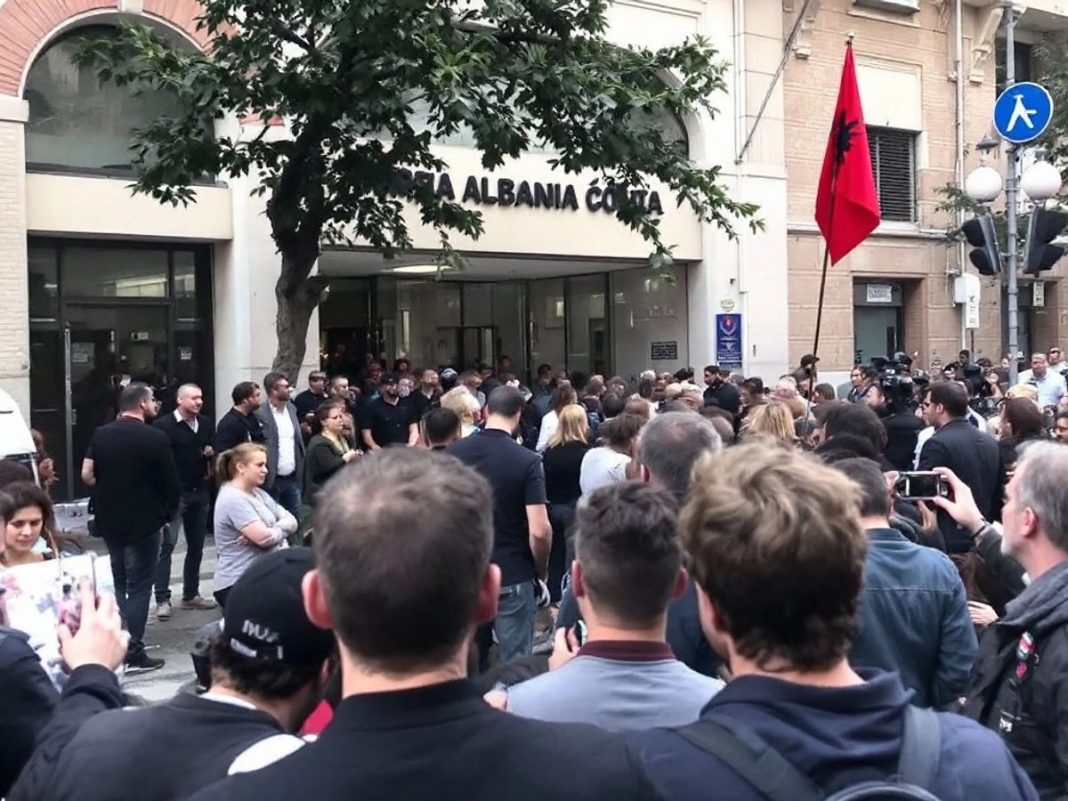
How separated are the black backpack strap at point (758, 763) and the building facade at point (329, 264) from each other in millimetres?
11004

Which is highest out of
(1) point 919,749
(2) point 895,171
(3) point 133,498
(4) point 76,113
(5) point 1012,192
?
(2) point 895,171

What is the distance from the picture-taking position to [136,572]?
8133 millimetres

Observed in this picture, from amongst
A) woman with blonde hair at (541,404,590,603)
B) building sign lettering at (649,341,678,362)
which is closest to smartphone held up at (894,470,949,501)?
woman with blonde hair at (541,404,590,603)

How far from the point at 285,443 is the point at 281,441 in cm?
4

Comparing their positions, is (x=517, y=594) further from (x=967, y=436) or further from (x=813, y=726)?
(x=813, y=726)

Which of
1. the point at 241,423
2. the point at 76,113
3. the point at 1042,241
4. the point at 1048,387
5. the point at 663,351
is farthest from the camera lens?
the point at 663,351

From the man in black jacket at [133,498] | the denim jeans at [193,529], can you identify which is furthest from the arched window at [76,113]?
the man in black jacket at [133,498]

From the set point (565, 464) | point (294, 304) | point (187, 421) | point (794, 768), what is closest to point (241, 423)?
point (187, 421)

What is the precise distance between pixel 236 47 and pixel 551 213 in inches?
298

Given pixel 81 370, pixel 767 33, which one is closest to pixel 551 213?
pixel 767 33

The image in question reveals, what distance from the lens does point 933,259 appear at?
71.7 feet

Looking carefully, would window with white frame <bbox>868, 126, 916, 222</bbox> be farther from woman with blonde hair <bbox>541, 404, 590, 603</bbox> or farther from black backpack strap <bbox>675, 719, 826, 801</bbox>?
black backpack strap <bbox>675, 719, 826, 801</bbox>

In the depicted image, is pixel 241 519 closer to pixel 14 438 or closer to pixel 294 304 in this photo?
pixel 14 438

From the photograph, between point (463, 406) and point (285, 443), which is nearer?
point (463, 406)
